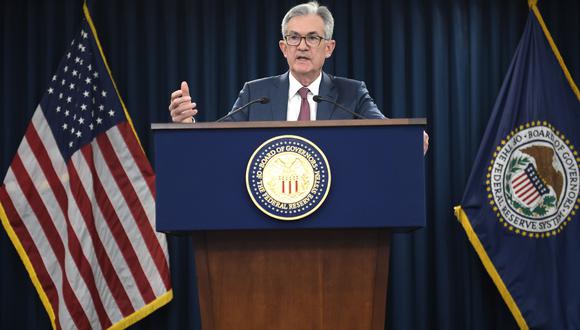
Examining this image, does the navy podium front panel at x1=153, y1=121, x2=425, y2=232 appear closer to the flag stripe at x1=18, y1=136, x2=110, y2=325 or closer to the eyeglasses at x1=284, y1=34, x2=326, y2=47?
the eyeglasses at x1=284, y1=34, x2=326, y2=47

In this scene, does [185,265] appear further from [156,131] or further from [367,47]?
[156,131]

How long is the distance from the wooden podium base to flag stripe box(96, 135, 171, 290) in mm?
2967

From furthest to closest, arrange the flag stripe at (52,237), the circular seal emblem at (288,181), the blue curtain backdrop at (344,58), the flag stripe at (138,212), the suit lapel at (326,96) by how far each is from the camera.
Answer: the blue curtain backdrop at (344,58)
the flag stripe at (138,212)
the flag stripe at (52,237)
the suit lapel at (326,96)
the circular seal emblem at (288,181)

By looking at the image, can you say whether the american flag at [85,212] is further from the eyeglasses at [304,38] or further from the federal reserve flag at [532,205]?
the eyeglasses at [304,38]

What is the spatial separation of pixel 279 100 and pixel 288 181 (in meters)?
0.80

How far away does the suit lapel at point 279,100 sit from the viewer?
302 centimetres

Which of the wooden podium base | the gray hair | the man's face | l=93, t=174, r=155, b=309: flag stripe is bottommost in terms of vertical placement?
l=93, t=174, r=155, b=309: flag stripe

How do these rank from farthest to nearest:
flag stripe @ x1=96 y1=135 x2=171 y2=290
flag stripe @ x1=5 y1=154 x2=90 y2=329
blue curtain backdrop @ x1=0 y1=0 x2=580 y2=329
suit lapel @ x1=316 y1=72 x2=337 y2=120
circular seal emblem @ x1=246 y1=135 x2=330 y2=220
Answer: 1. blue curtain backdrop @ x1=0 y1=0 x2=580 y2=329
2. flag stripe @ x1=96 y1=135 x2=171 y2=290
3. flag stripe @ x1=5 y1=154 x2=90 y2=329
4. suit lapel @ x1=316 y1=72 x2=337 y2=120
5. circular seal emblem @ x1=246 y1=135 x2=330 y2=220

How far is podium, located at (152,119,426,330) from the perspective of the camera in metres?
2.30

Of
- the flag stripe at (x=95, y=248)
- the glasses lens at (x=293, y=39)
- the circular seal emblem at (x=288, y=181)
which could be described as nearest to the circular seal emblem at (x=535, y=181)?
the flag stripe at (x=95, y=248)

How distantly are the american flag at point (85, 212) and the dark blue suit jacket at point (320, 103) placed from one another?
2.41 metres

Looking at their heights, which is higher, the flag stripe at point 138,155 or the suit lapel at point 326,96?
the suit lapel at point 326,96

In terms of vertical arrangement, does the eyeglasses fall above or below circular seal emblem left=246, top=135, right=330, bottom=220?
above

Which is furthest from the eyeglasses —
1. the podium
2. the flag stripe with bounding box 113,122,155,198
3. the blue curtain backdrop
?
the blue curtain backdrop
